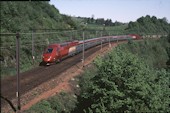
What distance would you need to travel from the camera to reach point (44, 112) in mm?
19469

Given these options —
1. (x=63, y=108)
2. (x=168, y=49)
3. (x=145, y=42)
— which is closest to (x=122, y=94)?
(x=63, y=108)

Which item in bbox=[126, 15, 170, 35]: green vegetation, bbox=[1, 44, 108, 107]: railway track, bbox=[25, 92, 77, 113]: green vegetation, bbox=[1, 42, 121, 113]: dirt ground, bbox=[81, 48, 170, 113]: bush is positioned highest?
bbox=[126, 15, 170, 35]: green vegetation

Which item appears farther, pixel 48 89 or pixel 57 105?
pixel 48 89

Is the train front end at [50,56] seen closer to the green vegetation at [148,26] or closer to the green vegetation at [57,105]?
the green vegetation at [57,105]

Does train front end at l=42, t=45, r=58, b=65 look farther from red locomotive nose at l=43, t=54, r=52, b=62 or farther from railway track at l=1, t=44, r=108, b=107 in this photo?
railway track at l=1, t=44, r=108, b=107

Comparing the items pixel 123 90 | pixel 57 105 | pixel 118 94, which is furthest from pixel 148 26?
pixel 118 94

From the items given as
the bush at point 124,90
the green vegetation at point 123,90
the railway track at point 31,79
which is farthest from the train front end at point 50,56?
the bush at point 124,90

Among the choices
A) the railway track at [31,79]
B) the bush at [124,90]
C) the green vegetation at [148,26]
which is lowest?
the railway track at [31,79]

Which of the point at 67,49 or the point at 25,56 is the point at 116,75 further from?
the point at 67,49

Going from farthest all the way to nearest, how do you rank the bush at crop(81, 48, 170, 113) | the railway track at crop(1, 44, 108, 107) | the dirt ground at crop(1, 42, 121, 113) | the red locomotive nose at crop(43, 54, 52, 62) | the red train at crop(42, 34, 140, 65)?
the red train at crop(42, 34, 140, 65), the red locomotive nose at crop(43, 54, 52, 62), the railway track at crop(1, 44, 108, 107), the dirt ground at crop(1, 42, 121, 113), the bush at crop(81, 48, 170, 113)

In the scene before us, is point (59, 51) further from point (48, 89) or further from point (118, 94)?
point (118, 94)

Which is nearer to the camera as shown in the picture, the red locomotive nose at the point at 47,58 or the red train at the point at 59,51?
the red locomotive nose at the point at 47,58

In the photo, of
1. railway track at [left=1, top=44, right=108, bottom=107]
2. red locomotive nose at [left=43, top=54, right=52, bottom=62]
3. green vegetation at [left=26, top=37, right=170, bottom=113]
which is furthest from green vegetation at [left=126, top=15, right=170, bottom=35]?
green vegetation at [left=26, top=37, right=170, bottom=113]

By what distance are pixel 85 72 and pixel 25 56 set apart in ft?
26.8
